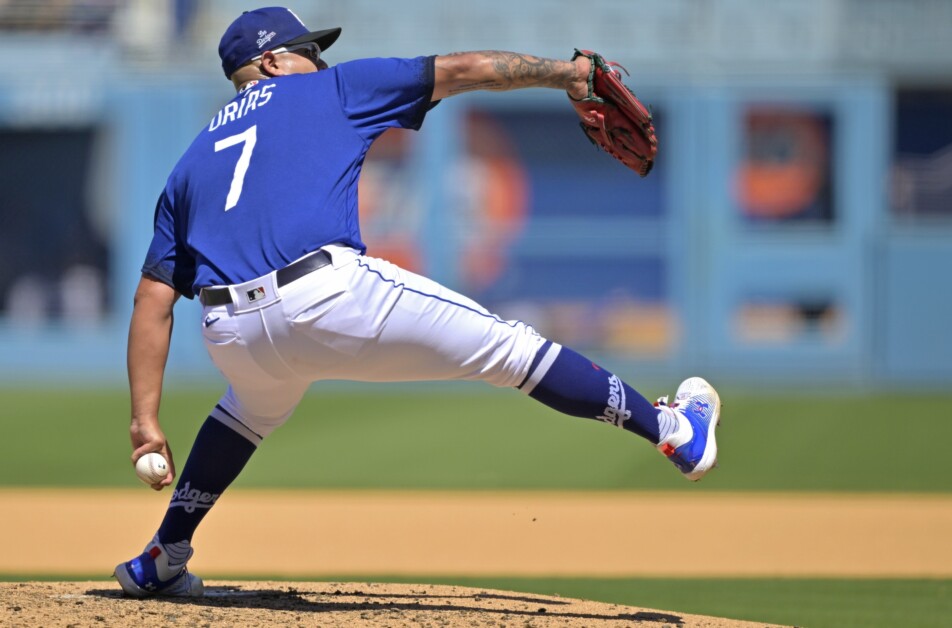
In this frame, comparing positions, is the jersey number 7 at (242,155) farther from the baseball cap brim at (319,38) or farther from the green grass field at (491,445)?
the green grass field at (491,445)

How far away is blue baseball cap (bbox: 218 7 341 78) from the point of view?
3.93m

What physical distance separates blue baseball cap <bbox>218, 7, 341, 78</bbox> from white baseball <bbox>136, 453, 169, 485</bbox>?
113cm

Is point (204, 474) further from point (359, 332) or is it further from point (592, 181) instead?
point (592, 181)

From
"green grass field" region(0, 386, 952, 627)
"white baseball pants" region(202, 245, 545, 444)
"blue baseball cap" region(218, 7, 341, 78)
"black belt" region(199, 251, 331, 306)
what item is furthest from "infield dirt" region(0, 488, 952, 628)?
"blue baseball cap" region(218, 7, 341, 78)

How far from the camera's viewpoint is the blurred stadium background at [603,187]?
15477 mm

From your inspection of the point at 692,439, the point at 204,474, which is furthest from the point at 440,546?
the point at 692,439

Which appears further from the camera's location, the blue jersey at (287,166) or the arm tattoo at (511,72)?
the arm tattoo at (511,72)

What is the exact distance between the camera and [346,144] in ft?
12.3

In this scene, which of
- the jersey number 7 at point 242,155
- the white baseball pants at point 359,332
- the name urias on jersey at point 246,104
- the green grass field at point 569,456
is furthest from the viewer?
the green grass field at point 569,456

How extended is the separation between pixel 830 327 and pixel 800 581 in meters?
10.5

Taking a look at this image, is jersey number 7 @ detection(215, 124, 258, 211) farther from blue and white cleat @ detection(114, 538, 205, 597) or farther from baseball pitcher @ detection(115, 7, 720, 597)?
blue and white cleat @ detection(114, 538, 205, 597)

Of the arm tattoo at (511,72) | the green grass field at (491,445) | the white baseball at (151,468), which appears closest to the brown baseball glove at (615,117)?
the arm tattoo at (511,72)

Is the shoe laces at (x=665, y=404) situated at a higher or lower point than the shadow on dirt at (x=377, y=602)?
higher

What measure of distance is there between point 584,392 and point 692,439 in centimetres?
35
